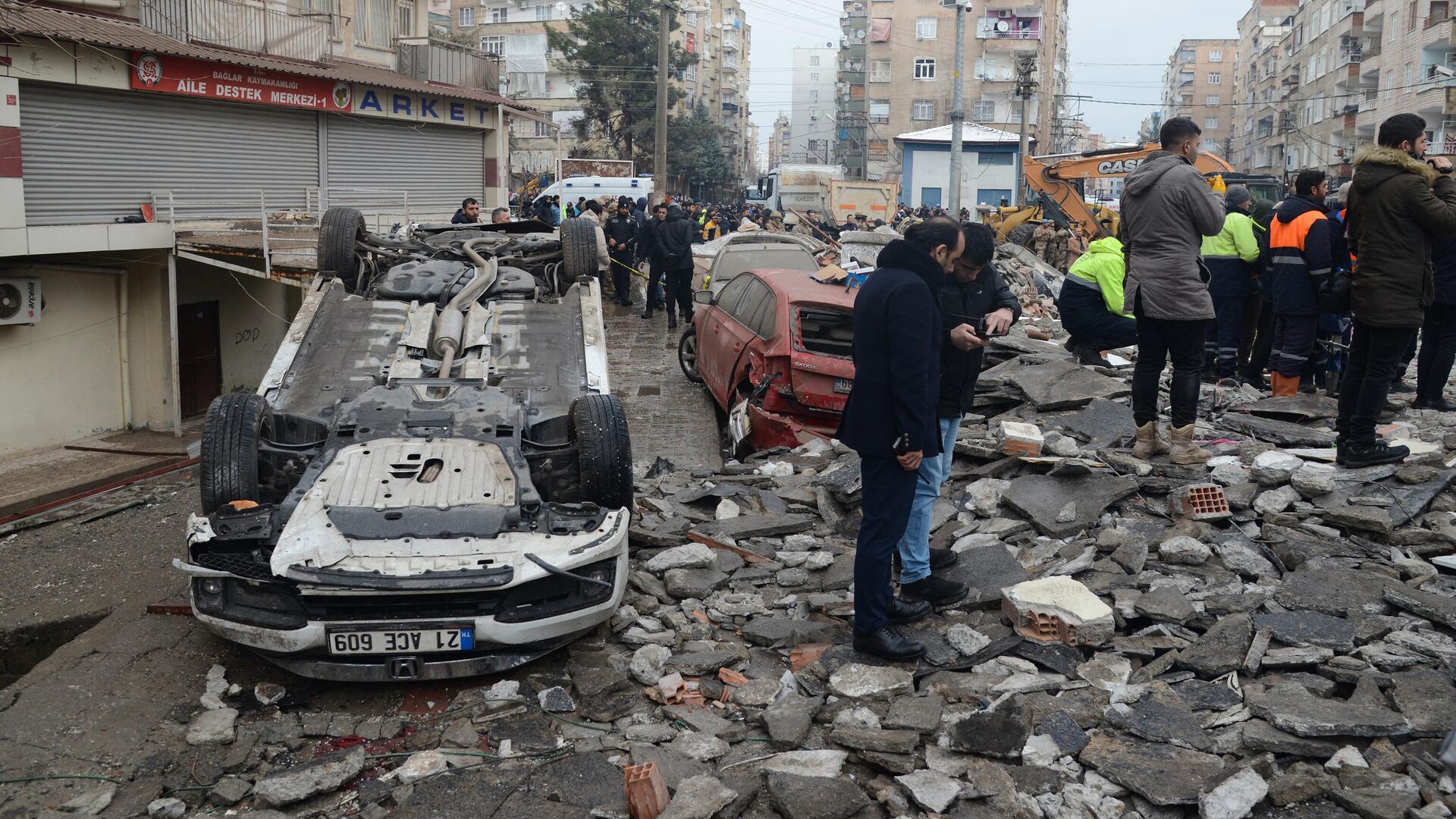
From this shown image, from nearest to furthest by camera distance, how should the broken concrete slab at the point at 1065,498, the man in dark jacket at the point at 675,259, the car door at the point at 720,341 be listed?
the broken concrete slab at the point at 1065,498
the car door at the point at 720,341
the man in dark jacket at the point at 675,259

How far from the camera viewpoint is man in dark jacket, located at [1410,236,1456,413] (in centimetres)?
709

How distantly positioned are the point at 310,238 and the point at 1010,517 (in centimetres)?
1190

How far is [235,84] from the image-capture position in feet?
59.6

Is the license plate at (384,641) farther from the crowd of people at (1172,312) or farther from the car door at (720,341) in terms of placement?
the car door at (720,341)

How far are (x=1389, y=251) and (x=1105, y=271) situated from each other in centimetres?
288

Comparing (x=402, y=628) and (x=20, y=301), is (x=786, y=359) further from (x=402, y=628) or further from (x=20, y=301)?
(x=20, y=301)

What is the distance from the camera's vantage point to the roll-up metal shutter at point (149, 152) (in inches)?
588

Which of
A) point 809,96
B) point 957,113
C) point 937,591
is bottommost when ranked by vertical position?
point 937,591

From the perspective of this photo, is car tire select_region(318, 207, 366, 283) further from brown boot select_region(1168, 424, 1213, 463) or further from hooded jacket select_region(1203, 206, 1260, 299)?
hooded jacket select_region(1203, 206, 1260, 299)

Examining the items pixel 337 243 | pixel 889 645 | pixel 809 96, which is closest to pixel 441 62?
pixel 337 243

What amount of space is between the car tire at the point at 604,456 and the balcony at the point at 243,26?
15.2m

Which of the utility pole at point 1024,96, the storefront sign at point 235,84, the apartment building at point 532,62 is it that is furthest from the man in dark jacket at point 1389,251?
the apartment building at point 532,62

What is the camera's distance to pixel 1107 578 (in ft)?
17.4

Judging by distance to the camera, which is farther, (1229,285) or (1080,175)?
(1080,175)
